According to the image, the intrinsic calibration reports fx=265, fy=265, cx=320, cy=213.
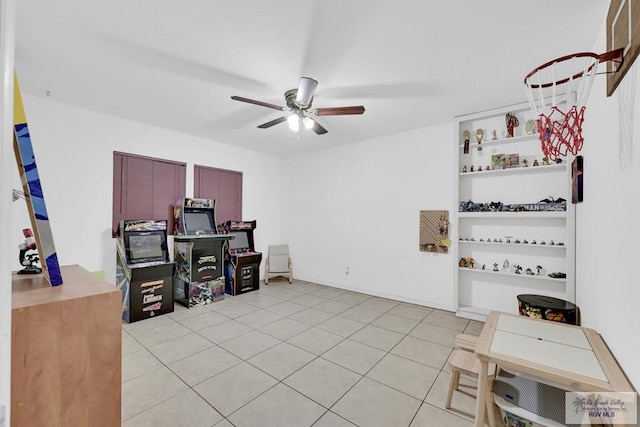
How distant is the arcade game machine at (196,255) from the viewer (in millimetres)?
4230

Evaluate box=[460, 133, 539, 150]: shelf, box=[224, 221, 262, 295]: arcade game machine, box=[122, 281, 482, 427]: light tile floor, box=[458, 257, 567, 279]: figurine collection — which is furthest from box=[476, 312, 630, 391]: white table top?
box=[224, 221, 262, 295]: arcade game machine

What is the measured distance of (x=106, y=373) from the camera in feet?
3.52

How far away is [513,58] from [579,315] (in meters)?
2.59

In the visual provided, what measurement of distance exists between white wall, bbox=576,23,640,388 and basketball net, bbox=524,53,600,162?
0.45 feet

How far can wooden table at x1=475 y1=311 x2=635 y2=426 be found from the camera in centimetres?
131

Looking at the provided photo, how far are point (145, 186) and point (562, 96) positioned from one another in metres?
5.90

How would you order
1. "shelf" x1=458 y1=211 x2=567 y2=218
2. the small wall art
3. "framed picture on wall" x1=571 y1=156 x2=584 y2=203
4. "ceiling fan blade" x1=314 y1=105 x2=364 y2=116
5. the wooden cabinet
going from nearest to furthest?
1. the wooden cabinet
2. "framed picture on wall" x1=571 y1=156 x2=584 y2=203
3. "ceiling fan blade" x1=314 y1=105 x2=364 y2=116
4. "shelf" x1=458 y1=211 x2=567 y2=218
5. the small wall art

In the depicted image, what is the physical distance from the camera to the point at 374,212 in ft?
16.3

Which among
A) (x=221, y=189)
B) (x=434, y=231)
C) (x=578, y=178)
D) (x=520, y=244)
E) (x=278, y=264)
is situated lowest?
(x=278, y=264)

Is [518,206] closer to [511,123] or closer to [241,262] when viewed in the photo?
[511,123]

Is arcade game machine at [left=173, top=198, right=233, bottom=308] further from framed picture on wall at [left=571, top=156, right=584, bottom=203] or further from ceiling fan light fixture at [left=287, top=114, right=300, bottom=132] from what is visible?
framed picture on wall at [left=571, top=156, right=584, bottom=203]

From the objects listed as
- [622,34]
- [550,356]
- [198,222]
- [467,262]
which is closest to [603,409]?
[550,356]

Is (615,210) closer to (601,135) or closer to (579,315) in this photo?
(601,135)

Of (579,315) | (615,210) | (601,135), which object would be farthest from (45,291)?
(579,315)
